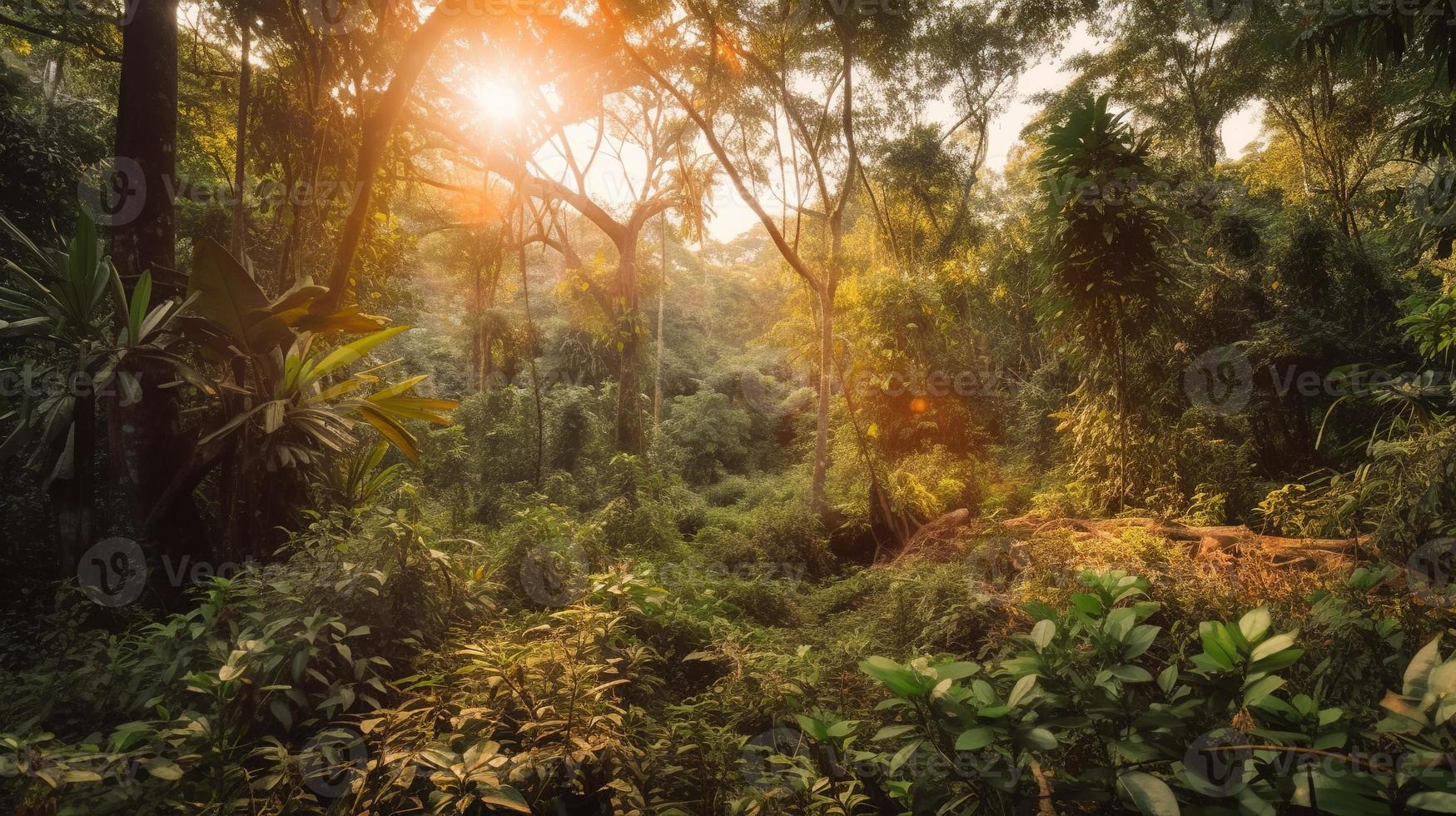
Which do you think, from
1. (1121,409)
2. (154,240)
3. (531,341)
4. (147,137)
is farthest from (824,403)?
(147,137)

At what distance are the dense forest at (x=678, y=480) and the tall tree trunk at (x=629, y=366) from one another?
3.4 inches

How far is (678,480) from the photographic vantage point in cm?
1195

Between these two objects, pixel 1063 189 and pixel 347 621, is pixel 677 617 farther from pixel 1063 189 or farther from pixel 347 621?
pixel 1063 189

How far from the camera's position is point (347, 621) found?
2.27 meters

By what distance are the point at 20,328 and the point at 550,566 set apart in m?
2.92

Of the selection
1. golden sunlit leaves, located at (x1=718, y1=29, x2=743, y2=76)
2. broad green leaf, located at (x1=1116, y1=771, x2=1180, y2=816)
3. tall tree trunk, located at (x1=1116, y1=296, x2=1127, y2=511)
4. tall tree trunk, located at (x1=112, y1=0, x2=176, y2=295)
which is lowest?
broad green leaf, located at (x1=1116, y1=771, x2=1180, y2=816)

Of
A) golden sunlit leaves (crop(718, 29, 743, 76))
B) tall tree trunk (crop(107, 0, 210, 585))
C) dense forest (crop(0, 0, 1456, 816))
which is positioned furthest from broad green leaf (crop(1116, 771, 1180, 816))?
golden sunlit leaves (crop(718, 29, 743, 76))

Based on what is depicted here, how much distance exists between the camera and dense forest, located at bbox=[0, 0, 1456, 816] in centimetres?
136

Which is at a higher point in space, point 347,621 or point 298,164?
point 298,164

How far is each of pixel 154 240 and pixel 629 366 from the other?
7460mm

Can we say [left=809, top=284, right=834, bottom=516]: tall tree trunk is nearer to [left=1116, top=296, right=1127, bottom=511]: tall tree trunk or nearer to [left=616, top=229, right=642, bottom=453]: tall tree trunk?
[left=1116, top=296, right=1127, bottom=511]: tall tree trunk

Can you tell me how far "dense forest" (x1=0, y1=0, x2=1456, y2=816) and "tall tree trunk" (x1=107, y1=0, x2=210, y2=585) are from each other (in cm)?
3

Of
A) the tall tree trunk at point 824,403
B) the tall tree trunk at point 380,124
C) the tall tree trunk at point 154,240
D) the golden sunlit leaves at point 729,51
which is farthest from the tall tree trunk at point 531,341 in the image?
the tall tree trunk at point 824,403

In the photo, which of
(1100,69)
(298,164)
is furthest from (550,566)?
(1100,69)
